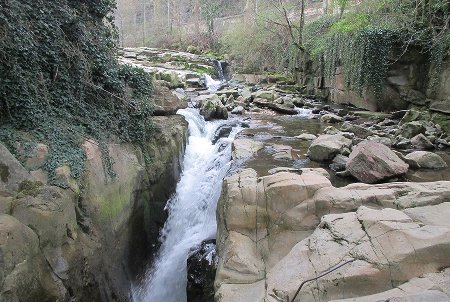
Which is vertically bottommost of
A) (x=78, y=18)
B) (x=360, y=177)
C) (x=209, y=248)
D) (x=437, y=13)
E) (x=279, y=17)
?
(x=209, y=248)

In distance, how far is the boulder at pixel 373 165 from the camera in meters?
7.05

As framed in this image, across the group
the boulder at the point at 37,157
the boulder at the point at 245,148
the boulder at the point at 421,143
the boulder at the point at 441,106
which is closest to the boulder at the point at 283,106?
the boulder at the point at 441,106

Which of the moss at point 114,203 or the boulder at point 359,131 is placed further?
the boulder at point 359,131

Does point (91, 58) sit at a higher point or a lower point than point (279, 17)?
lower

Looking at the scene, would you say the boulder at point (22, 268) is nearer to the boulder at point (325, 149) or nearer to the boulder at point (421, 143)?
the boulder at point (325, 149)

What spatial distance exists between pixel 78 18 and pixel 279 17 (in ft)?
60.4

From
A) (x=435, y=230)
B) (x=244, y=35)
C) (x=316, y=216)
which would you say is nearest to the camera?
(x=435, y=230)

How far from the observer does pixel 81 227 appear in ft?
15.8

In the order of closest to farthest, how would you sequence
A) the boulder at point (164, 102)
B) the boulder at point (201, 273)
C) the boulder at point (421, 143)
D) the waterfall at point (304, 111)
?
the boulder at point (201, 273) → the boulder at point (164, 102) → the boulder at point (421, 143) → the waterfall at point (304, 111)

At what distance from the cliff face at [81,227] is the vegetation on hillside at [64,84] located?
0.35 m

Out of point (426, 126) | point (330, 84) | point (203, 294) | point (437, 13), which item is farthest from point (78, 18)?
point (330, 84)

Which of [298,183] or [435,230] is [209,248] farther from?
[435,230]

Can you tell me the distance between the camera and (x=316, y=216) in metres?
4.95

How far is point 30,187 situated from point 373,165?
618cm
